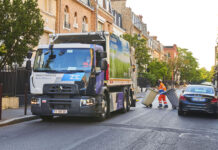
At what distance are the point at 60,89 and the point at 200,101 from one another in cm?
651

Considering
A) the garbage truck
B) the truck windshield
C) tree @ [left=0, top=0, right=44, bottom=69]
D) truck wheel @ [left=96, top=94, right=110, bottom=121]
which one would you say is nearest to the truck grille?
the garbage truck

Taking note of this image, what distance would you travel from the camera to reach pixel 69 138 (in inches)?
323

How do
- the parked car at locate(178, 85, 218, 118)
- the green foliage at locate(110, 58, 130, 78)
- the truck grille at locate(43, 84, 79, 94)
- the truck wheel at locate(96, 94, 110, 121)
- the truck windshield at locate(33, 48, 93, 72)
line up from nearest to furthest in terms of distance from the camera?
the truck grille at locate(43, 84, 79, 94) < the truck windshield at locate(33, 48, 93, 72) < the truck wheel at locate(96, 94, 110, 121) < the green foliage at locate(110, 58, 130, 78) < the parked car at locate(178, 85, 218, 118)

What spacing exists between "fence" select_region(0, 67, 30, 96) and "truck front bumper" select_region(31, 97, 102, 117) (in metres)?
5.23

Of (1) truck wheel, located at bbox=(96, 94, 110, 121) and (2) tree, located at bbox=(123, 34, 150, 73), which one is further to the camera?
(2) tree, located at bbox=(123, 34, 150, 73)

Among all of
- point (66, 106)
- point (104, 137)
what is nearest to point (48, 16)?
point (66, 106)

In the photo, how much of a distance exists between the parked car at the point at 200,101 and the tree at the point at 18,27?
6827mm

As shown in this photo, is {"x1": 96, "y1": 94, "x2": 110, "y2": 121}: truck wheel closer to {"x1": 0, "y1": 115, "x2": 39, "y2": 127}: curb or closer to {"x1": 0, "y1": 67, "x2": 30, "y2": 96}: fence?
{"x1": 0, "y1": 115, "x2": 39, "y2": 127}: curb

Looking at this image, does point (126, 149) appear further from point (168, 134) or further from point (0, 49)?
point (0, 49)


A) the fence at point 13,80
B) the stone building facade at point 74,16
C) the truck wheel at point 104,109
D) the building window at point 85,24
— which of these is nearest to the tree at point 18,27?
the fence at point 13,80

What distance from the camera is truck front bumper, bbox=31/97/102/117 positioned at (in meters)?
10.8

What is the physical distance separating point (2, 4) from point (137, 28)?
171 feet

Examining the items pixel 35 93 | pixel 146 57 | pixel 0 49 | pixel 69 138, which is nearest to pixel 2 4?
pixel 0 49

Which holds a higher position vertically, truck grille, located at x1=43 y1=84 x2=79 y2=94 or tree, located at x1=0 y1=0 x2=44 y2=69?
tree, located at x1=0 y1=0 x2=44 y2=69
